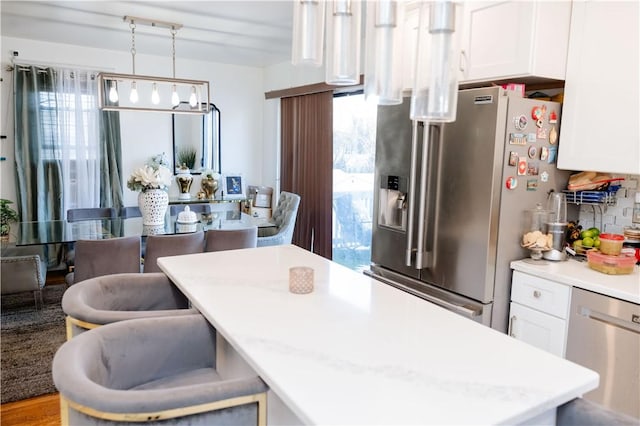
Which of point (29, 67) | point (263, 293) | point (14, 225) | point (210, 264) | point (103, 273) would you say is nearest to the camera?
point (263, 293)

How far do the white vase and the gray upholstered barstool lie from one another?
8.02ft

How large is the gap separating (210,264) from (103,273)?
54.3 inches

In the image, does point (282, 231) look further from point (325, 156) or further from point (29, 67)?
point (29, 67)

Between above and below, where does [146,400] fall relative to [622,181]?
below

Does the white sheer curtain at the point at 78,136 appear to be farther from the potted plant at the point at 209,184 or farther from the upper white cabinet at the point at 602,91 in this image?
the upper white cabinet at the point at 602,91

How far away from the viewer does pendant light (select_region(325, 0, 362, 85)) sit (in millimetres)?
1328

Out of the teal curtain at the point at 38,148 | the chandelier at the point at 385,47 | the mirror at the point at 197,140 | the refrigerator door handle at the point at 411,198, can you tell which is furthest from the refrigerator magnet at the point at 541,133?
the teal curtain at the point at 38,148

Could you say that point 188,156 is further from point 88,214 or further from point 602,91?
point 602,91

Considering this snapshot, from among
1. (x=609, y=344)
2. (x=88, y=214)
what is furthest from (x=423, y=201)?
(x=88, y=214)

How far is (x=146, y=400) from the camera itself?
1.09m

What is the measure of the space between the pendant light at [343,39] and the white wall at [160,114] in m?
4.63

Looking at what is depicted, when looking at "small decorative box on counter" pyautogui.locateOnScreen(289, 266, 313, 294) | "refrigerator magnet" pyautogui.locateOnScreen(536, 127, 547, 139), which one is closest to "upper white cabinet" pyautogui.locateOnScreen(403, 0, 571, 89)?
"refrigerator magnet" pyautogui.locateOnScreen(536, 127, 547, 139)

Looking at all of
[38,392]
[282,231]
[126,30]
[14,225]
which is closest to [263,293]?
[38,392]

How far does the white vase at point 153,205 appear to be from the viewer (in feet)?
12.6
